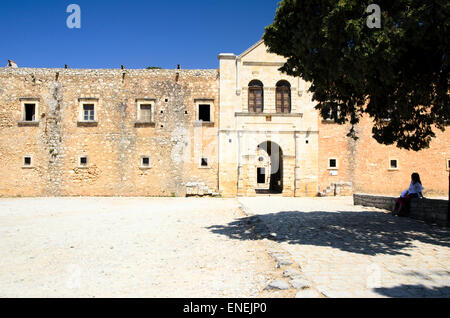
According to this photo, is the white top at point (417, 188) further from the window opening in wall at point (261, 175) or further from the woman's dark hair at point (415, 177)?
the window opening in wall at point (261, 175)

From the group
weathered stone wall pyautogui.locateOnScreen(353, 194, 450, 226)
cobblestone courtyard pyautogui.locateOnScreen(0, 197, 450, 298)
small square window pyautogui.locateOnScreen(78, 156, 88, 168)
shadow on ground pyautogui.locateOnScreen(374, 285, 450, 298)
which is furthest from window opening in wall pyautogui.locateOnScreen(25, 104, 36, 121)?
shadow on ground pyautogui.locateOnScreen(374, 285, 450, 298)

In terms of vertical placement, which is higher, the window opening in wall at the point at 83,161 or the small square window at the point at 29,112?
the small square window at the point at 29,112

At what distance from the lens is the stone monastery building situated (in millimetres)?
19609

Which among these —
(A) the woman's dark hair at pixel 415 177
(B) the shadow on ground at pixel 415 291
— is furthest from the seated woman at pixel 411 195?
(B) the shadow on ground at pixel 415 291

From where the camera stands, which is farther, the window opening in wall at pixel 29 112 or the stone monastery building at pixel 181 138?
the window opening in wall at pixel 29 112

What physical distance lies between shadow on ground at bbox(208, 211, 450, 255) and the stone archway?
1255cm

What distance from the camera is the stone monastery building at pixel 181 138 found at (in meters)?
19.6

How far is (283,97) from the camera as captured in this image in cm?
1988

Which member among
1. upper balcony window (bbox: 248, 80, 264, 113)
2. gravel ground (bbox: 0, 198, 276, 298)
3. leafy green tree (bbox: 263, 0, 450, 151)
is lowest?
gravel ground (bbox: 0, 198, 276, 298)

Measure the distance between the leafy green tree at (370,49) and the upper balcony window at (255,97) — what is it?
38.6 ft

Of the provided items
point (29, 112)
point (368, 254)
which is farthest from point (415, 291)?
point (29, 112)

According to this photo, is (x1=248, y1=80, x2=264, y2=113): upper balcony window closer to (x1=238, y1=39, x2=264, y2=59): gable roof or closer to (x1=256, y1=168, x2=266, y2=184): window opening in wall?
(x1=238, y1=39, x2=264, y2=59): gable roof

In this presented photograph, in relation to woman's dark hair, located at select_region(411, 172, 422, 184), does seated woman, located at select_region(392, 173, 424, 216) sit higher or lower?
lower
